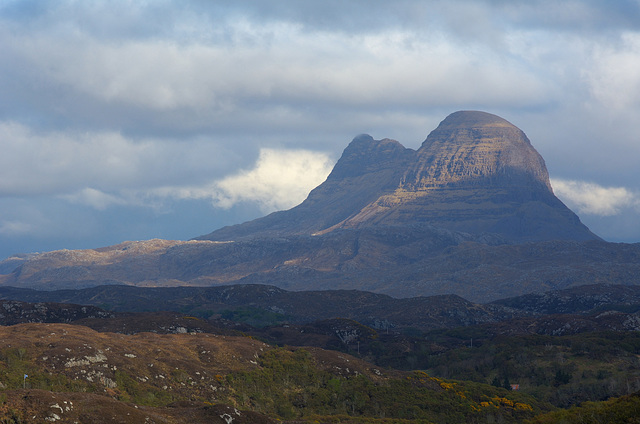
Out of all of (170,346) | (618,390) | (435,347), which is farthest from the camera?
(435,347)

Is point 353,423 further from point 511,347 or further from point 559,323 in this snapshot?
point 559,323

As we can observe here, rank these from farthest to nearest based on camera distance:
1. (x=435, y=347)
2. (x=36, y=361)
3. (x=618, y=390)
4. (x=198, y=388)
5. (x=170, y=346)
Answer: (x=435, y=347)
(x=618, y=390)
(x=170, y=346)
(x=198, y=388)
(x=36, y=361)

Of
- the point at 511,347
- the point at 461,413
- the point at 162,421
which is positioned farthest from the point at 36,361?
the point at 511,347

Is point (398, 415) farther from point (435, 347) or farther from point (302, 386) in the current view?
point (435, 347)

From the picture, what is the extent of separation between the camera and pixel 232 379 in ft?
256

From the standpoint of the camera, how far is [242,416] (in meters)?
48.9

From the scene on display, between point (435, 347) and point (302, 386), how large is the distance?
221 feet

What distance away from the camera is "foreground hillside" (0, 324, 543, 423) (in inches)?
2650

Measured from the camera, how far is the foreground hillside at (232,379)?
67.3 metres

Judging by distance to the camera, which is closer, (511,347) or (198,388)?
(198,388)

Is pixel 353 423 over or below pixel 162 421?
below

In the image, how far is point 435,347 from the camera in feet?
476

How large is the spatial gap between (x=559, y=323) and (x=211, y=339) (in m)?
99.9

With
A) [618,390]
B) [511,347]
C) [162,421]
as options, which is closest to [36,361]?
[162,421]
